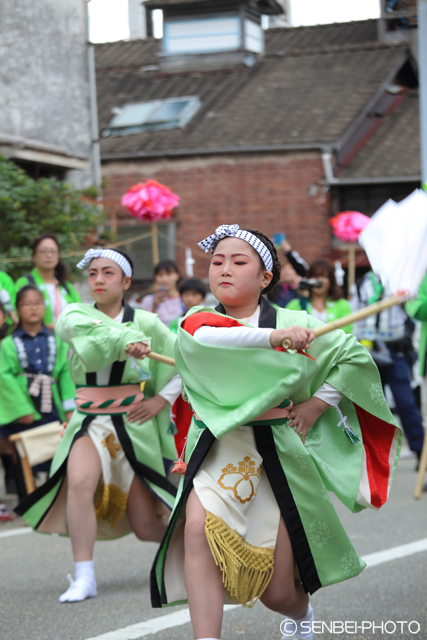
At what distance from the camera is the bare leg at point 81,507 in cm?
482

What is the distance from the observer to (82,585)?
4.73m

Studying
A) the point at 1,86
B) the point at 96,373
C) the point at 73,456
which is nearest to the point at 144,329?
the point at 96,373

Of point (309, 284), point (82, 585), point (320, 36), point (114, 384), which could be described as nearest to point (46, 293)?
point (309, 284)

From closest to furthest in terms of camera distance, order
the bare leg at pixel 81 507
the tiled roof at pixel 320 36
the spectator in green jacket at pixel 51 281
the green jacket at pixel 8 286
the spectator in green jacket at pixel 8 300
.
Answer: the bare leg at pixel 81 507 → the spectator in green jacket at pixel 51 281 → the spectator in green jacket at pixel 8 300 → the green jacket at pixel 8 286 → the tiled roof at pixel 320 36

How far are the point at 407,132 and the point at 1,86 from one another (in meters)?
9.54

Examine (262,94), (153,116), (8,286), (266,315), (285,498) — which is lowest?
(285,498)

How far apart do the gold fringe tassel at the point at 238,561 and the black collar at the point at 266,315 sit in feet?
2.31

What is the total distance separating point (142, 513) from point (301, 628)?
5.41 feet

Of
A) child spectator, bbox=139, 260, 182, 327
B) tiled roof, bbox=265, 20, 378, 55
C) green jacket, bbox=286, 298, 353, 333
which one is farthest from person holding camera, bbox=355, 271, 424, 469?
tiled roof, bbox=265, 20, 378, 55

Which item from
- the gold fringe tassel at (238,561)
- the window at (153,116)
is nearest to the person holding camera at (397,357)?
the gold fringe tassel at (238,561)

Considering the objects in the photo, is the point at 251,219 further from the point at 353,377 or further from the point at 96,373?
the point at 353,377

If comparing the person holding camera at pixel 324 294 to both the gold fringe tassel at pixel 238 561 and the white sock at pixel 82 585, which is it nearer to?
the white sock at pixel 82 585

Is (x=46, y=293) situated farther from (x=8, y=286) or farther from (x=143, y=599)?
(x=143, y=599)

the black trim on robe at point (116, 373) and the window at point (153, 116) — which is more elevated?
the window at point (153, 116)
